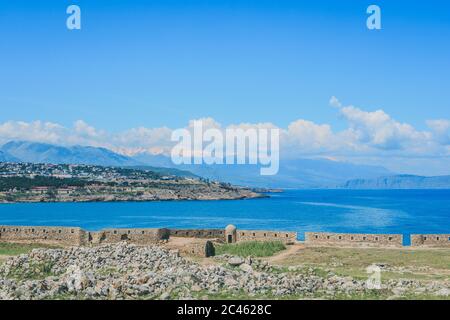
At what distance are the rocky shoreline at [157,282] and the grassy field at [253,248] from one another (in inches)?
332

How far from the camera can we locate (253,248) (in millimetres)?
40625

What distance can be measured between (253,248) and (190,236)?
709 cm

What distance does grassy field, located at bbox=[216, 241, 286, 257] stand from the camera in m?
39.2

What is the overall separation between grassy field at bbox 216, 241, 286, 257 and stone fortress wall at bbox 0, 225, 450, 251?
190 cm

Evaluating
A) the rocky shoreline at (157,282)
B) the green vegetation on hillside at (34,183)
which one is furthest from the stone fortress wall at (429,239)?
the green vegetation on hillside at (34,183)

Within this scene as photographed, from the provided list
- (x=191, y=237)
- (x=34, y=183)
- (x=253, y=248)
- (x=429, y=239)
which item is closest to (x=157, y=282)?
(x=253, y=248)

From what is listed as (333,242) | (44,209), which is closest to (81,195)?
(44,209)

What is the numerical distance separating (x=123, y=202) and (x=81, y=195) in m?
12.4

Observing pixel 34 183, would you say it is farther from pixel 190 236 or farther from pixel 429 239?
pixel 429 239

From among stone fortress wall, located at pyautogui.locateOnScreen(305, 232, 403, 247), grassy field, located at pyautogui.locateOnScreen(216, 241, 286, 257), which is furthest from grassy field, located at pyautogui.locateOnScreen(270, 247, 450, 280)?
stone fortress wall, located at pyautogui.locateOnScreen(305, 232, 403, 247)
